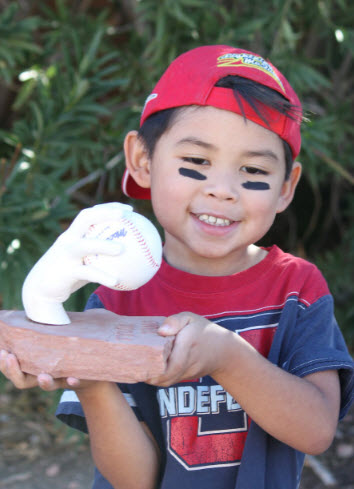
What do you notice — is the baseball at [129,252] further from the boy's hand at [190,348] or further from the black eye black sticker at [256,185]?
the black eye black sticker at [256,185]

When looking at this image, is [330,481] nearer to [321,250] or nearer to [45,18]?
[321,250]

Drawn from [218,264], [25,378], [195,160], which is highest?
[195,160]

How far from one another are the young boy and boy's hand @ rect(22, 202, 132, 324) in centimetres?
12

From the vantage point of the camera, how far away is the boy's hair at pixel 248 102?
1171mm

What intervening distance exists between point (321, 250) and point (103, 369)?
2705 millimetres

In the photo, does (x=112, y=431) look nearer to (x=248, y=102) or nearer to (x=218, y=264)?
(x=218, y=264)

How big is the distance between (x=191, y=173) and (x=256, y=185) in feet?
0.43

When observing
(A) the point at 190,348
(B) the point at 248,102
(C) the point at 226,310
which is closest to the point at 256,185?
(B) the point at 248,102

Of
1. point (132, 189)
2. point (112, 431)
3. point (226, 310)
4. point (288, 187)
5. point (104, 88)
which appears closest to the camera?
point (112, 431)

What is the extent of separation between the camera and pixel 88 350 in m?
1.01

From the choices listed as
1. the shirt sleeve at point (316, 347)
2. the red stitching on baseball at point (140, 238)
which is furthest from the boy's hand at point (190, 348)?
the shirt sleeve at point (316, 347)

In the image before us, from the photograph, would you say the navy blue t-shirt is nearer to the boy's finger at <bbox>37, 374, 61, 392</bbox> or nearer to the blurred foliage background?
the boy's finger at <bbox>37, 374, 61, 392</bbox>

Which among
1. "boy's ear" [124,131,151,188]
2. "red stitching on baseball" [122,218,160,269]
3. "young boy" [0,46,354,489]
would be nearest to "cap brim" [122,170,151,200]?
"boy's ear" [124,131,151,188]

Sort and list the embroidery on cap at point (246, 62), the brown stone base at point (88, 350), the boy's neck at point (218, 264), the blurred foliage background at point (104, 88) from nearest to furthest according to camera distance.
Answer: the brown stone base at point (88, 350)
the embroidery on cap at point (246, 62)
the boy's neck at point (218, 264)
the blurred foliage background at point (104, 88)
